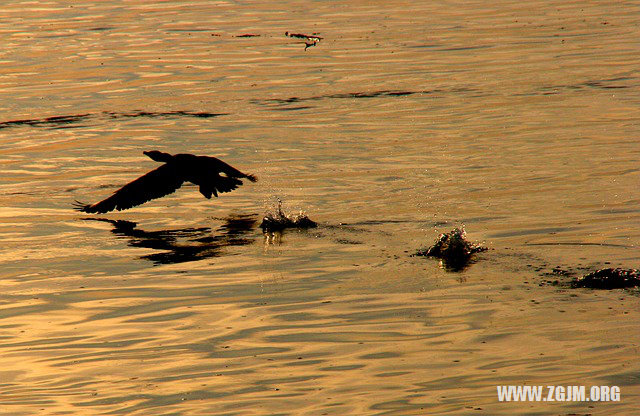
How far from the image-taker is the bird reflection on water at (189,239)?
1306 centimetres

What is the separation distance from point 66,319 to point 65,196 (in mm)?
5944

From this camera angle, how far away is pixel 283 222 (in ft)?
46.5

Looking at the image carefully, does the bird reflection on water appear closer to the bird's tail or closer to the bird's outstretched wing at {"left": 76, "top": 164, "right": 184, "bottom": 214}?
the bird's outstretched wing at {"left": 76, "top": 164, "right": 184, "bottom": 214}

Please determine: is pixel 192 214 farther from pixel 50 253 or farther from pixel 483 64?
pixel 483 64

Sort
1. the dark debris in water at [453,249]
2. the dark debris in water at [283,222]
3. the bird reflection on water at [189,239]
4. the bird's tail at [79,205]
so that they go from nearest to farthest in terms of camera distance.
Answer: the dark debris in water at [453,249]
the bird reflection on water at [189,239]
the dark debris in water at [283,222]
the bird's tail at [79,205]

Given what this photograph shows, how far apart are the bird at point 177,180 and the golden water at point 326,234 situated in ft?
1.32

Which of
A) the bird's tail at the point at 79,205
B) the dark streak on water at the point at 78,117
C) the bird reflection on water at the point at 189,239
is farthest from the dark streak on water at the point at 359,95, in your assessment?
the bird reflection on water at the point at 189,239

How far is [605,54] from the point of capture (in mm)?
28578

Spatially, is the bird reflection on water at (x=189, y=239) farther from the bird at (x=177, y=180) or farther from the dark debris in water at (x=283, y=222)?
the bird at (x=177, y=180)

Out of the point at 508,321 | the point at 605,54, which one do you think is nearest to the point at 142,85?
the point at 605,54

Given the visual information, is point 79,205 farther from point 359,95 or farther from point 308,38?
point 308,38

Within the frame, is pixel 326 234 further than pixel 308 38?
No

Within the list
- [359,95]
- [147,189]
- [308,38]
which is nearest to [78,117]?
[359,95]

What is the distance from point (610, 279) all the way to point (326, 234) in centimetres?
374
